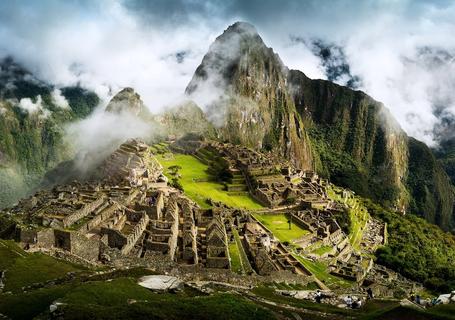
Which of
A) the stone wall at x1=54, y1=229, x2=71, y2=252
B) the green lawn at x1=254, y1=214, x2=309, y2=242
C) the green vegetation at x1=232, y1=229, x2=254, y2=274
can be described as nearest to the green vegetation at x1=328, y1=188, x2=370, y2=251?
the green lawn at x1=254, y1=214, x2=309, y2=242

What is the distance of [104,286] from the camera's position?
70.0 feet

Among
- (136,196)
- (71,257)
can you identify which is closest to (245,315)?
(71,257)

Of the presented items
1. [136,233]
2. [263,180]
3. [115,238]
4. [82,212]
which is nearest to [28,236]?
[115,238]

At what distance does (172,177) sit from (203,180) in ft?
31.2

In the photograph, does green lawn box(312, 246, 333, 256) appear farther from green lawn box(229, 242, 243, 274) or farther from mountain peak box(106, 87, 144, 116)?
mountain peak box(106, 87, 144, 116)

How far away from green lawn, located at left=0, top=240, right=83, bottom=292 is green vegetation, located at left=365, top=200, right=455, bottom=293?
2161 inches

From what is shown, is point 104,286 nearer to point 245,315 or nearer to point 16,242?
point 245,315

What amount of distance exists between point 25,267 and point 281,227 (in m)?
47.6

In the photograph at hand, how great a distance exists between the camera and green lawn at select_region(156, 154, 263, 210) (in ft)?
254

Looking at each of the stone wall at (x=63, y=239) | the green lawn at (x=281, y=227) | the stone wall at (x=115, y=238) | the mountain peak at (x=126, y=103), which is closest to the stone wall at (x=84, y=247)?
the stone wall at (x=63, y=239)

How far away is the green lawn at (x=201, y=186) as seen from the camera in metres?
77.6

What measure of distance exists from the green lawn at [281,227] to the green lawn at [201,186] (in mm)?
4861

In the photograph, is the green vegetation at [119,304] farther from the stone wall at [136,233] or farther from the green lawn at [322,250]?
the green lawn at [322,250]

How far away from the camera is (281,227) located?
6938 centimetres
